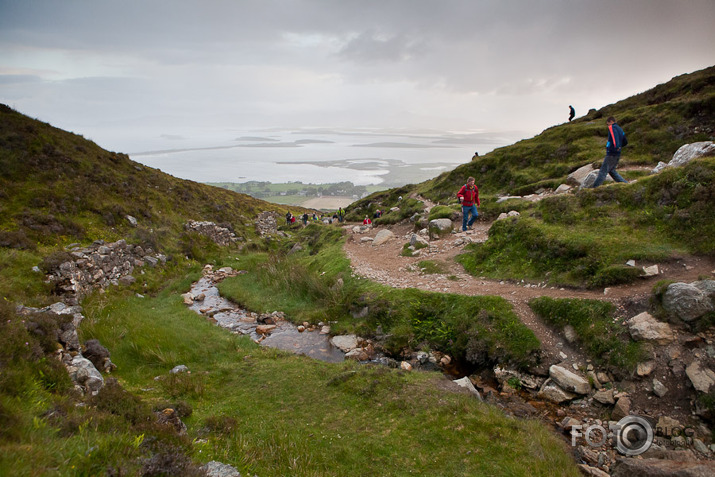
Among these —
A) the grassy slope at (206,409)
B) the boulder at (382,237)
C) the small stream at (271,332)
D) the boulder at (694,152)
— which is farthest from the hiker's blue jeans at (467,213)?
the small stream at (271,332)

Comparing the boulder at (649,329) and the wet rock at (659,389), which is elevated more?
the boulder at (649,329)

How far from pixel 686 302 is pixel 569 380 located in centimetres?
381

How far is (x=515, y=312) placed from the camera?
41.1 ft

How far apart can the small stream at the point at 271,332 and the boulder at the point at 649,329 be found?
10.1 metres

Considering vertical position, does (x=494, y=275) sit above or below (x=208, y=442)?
above

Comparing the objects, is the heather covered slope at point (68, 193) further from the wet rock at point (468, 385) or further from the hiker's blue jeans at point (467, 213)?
the hiker's blue jeans at point (467, 213)

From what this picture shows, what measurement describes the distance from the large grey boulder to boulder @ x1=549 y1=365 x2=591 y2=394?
3164 millimetres

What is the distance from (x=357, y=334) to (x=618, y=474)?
407 inches

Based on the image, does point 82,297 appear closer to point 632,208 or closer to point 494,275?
point 494,275

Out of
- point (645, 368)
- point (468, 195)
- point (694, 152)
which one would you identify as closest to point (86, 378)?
point (645, 368)

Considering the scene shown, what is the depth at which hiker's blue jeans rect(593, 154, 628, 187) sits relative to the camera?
16281 mm

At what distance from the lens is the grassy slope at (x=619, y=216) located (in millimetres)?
12078

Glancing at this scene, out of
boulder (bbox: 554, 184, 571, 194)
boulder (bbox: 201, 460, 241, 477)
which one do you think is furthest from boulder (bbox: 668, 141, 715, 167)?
boulder (bbox: 201, 460, 241, 477)

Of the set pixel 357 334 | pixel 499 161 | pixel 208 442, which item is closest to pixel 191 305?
pixel 357 334
